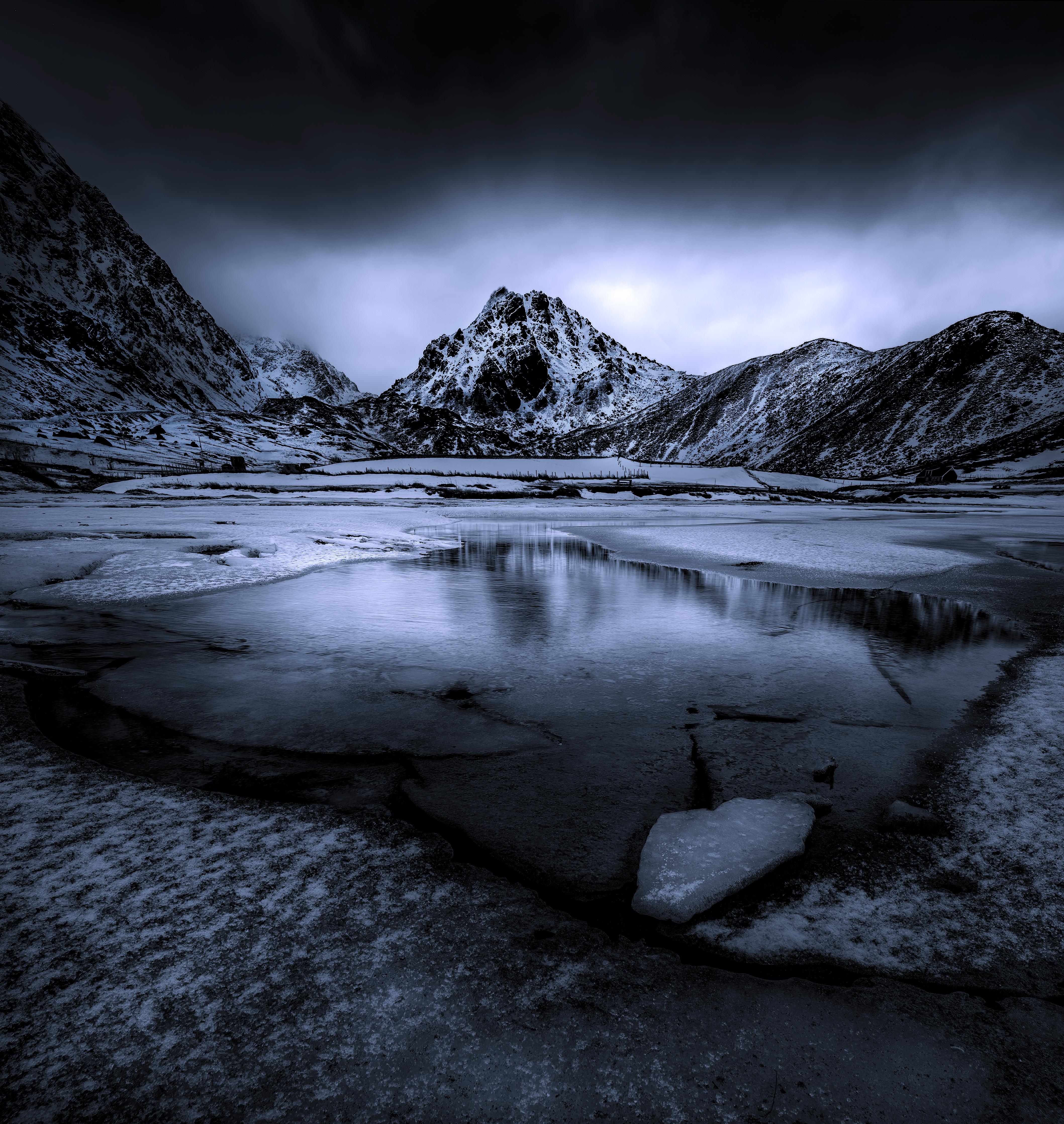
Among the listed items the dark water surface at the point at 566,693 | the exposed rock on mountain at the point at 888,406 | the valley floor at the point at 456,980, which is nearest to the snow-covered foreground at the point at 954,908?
the valley floor at the point at 456,980

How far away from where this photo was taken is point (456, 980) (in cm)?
145

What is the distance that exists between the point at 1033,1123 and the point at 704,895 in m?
0.79

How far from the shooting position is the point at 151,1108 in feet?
3.71

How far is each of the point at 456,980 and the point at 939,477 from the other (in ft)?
278

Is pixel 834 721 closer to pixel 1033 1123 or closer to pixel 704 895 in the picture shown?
pixel 704 895

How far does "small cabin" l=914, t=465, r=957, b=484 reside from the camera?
66.2 meters

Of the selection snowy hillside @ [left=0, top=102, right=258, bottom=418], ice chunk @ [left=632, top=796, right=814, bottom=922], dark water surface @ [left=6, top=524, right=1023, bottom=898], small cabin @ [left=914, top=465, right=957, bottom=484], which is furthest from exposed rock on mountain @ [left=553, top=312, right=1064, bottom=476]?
snowy hillside @ [left=0, top=102, right=258, bottom=418]

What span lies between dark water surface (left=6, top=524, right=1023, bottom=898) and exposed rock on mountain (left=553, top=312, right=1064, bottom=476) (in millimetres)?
99663

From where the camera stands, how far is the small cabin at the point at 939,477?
66250 mm

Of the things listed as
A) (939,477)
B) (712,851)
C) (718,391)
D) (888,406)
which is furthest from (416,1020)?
(718,391)

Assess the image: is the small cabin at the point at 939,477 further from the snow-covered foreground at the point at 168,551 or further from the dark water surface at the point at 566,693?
the dark water surface at the point at 566,693

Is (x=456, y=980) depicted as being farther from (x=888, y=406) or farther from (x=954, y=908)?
(x=888, y=406)

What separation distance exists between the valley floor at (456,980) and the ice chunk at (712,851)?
10cm

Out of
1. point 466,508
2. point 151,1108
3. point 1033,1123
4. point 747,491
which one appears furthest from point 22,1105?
point 747,491
